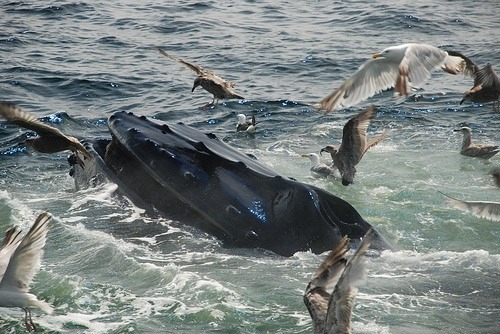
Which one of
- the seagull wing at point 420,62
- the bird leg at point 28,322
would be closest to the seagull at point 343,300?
the bird leg at point 28,322

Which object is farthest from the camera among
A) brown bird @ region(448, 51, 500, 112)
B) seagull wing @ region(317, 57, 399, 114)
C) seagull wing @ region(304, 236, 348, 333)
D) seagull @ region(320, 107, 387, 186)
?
brown bird @ region(448, 51, 500, 112)

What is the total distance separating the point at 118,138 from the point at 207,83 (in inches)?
231

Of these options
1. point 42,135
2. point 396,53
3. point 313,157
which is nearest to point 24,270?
point 42,135

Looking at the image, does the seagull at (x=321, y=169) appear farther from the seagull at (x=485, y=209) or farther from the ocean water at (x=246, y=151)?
the seagull at (x=485, y=209)

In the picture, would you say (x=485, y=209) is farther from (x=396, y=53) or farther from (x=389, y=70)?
(x=389, y=70)

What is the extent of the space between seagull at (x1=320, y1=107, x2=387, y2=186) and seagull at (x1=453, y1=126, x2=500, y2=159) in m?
1.43

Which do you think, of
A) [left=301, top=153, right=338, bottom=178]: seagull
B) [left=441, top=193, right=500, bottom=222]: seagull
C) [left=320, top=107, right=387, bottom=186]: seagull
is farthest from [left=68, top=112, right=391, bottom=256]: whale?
[left=301, top=153, right=338, bottom=178]: seagull

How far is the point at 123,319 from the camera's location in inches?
280

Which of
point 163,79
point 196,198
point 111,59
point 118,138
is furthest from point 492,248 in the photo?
point 111,59

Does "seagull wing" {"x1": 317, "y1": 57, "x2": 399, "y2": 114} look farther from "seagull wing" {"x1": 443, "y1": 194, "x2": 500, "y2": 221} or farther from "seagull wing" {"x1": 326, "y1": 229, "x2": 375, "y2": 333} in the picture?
"seagull wing" {"x1": 326, "y1": 229, "x2": 375, "y2": 333}

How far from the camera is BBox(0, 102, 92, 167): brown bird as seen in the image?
29.2 feet

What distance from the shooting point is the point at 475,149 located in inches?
487

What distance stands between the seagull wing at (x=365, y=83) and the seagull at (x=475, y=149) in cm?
214

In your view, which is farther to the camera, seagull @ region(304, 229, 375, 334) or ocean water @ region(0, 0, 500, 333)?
ocean water @ region(0, 0, 500, 333)
